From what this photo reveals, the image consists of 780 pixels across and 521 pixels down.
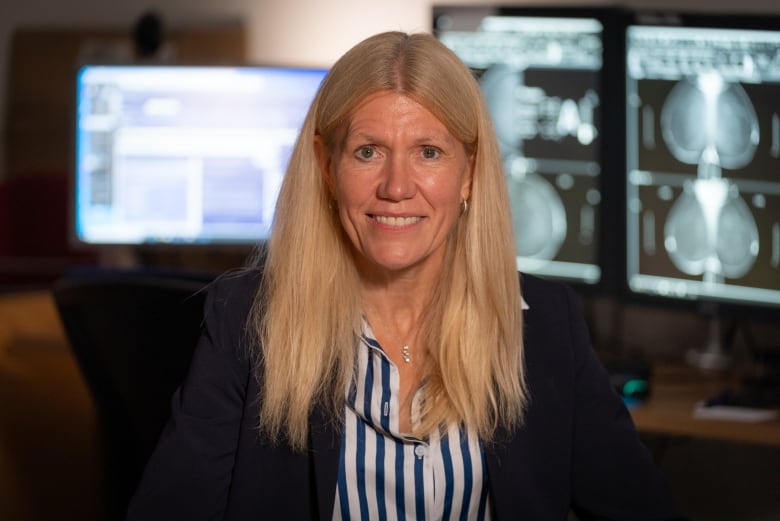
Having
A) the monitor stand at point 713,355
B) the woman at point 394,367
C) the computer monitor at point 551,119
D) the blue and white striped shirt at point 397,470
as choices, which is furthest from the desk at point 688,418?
the blue and white striped shirt at point 397,470

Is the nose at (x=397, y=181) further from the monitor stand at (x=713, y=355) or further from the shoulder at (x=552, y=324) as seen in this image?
the monitor stand at (x=713, y=355)

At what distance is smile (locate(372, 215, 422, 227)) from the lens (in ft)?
5.19

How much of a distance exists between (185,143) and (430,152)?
4.51ft

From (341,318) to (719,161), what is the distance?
946mm

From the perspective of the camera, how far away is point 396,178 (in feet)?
5.12

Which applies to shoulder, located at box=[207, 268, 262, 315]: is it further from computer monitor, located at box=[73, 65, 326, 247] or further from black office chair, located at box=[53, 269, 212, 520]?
computer monitor, located at box=[73, 65, 326, 247]

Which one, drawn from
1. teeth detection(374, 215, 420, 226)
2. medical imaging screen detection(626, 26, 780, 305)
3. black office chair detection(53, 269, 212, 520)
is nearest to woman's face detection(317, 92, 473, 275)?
teeth detection(374, 215, 420, 226)

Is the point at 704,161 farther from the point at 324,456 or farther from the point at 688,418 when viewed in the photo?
the point at 324,456

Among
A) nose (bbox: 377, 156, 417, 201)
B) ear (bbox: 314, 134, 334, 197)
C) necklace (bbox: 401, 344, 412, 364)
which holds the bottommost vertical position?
necklace (bbox: 401, 344, 412, 364)

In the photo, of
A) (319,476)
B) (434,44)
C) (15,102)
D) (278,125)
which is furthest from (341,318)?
(15,102)

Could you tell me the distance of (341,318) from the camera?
65.1 inches

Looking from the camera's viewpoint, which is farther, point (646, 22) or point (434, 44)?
point (646, 22)

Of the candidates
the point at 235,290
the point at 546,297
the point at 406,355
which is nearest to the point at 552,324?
the point at 546,297

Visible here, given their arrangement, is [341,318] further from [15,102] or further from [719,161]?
[15,102]
